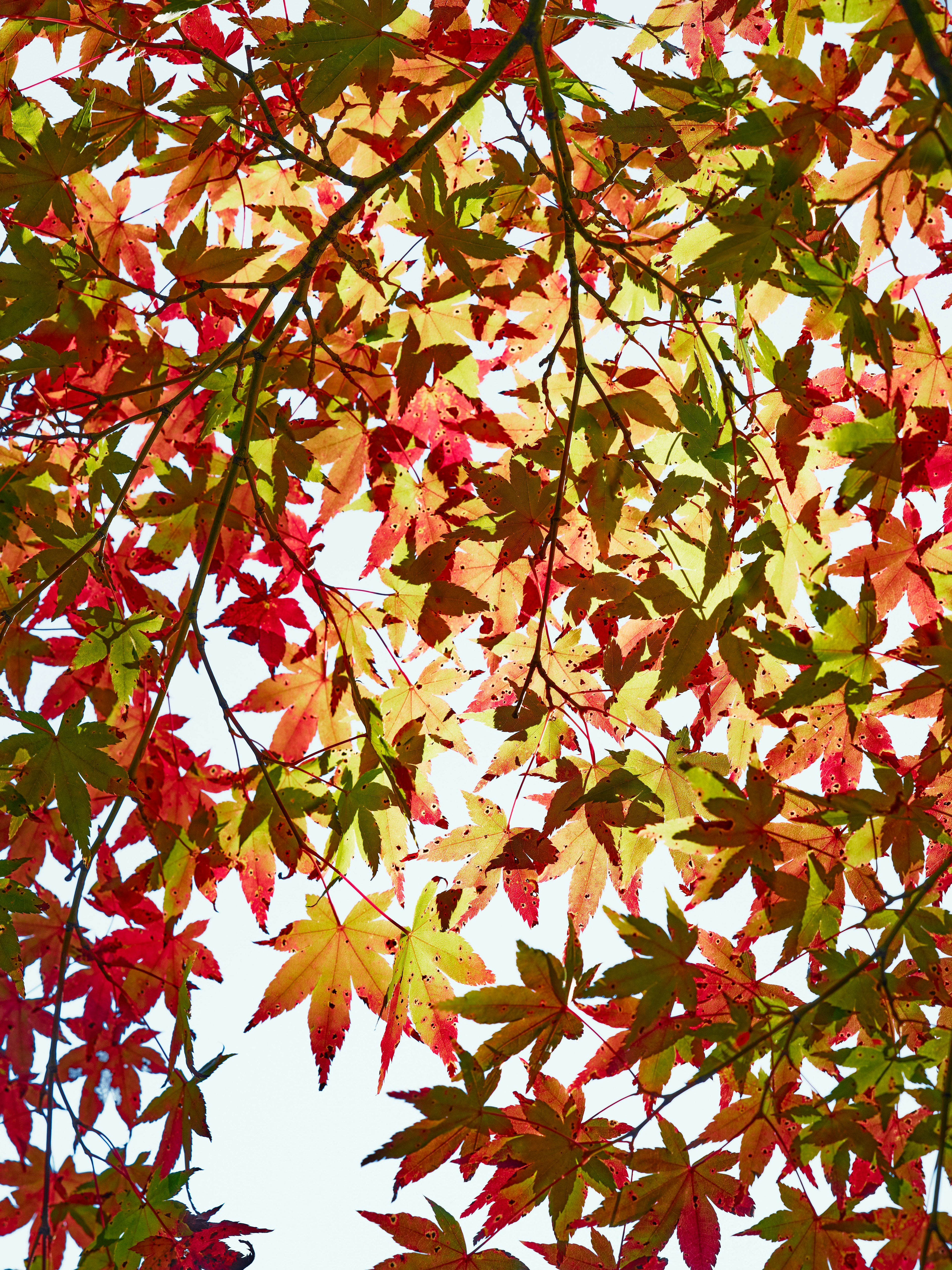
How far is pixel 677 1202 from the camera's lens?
1379 millimetres

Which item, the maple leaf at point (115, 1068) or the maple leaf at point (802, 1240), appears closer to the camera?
the maple leaf at point (802, 1240)

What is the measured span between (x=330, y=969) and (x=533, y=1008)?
1.69 feet

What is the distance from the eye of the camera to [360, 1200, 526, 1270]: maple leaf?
1.28 meters

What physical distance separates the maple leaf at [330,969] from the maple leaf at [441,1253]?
302 mm

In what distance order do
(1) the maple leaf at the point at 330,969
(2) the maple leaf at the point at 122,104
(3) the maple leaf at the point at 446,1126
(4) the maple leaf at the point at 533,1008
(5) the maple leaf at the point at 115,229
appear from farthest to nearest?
(5) the maple leaf at the point at 115,229
(2) the maple leaf at the point at 122,104
(1) the maple leaf at the point at 330,969
(4) the maple leaf at the point at 533,1008
(3) the maple leaf at the point at 446,1126

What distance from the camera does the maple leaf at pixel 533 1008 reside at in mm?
1205

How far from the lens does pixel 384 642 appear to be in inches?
71.1

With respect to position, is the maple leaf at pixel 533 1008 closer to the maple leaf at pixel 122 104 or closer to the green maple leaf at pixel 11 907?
the green maple leaf at pixel 11 907

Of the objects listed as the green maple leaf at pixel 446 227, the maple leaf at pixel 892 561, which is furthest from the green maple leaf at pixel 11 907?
the maple leaf at pixel 892 561

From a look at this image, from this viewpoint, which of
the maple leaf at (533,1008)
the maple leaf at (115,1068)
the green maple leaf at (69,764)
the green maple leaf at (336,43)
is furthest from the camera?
the maple leaf at (115,1068)

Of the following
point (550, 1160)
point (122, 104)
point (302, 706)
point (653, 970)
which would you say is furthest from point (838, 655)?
point (122, 104)

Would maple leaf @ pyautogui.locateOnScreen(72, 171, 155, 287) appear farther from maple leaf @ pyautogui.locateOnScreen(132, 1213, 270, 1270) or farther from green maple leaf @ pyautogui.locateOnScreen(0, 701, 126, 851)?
maple leaf @ pyautogui.locateOnScreen(132, 1213, 270, 1270)

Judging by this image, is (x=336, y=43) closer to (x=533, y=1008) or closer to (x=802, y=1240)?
(x=533, y=1008)

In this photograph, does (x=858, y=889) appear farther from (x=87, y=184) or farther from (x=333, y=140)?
(x=87, y=184)
